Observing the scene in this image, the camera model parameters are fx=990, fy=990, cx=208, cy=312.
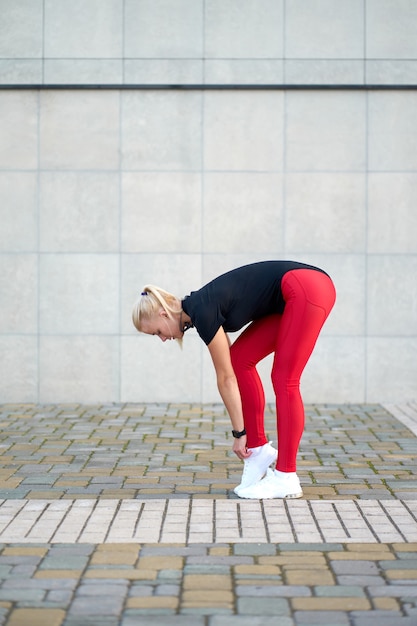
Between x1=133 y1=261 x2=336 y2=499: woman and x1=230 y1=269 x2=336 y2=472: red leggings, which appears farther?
x1=230 y1=269 x2=336 y2=472: red leggings

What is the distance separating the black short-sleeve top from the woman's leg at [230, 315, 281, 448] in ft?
0.34

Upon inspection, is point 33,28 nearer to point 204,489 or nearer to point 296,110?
point 296,110

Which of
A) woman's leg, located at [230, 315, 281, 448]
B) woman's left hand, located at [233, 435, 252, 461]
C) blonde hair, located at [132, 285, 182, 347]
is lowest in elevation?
woman's left hand, located at [233, 435, 252, 461]

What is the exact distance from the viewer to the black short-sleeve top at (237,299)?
4820mm

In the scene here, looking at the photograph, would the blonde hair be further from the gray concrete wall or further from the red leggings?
the gray concrete wall

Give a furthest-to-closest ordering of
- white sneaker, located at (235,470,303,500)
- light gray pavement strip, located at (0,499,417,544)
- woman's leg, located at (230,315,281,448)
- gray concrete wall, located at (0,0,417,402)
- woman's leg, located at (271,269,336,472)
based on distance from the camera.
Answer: gray concrete wall, located at (0,0,417,402), woman's leg, located at (230,315,281,448), white sneaker, located at (235,470,303,500), woman's leg, located at (271,269,336,472), light gray pavement strip, located at (0,499,417,544)

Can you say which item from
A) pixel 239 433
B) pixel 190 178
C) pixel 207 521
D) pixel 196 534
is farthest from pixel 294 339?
pixel 190 178

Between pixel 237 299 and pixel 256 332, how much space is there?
0.38 meters

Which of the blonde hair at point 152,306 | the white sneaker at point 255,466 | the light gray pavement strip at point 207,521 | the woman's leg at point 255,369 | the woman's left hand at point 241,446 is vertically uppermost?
the blonde hair at point 152,306

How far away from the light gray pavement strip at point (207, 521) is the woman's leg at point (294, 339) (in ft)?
1.13

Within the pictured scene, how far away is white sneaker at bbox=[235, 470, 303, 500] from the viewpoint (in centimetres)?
508

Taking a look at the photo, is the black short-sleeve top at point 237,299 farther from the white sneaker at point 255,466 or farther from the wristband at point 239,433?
the white sneaker at point 255,466

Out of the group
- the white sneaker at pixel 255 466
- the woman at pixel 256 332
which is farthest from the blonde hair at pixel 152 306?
the white sneaker at pixel 255 466

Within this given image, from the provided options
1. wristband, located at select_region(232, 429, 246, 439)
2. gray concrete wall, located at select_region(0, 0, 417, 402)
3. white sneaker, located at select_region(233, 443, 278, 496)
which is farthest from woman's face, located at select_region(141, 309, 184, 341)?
gray concrete wall, located at select_region(0, 0, 417, 402)
